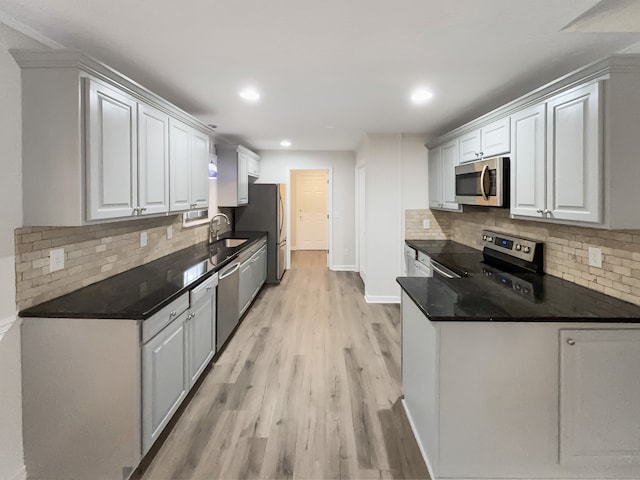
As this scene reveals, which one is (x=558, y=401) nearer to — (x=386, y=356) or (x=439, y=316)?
(x=439, y=316)

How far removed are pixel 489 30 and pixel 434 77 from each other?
2.55 feet

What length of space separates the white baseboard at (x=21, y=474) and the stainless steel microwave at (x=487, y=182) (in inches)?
137

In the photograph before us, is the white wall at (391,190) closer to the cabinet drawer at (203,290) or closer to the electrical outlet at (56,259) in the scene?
the cabinet drawer at (203,290)

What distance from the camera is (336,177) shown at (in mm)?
7422

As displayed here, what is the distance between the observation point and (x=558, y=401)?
5.91ft

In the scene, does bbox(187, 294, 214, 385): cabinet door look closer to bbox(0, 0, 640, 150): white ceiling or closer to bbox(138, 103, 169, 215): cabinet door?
bbox(138, 103, 169, 215): cabinet door

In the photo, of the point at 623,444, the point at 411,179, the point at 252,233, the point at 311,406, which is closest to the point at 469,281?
the point at 623,444

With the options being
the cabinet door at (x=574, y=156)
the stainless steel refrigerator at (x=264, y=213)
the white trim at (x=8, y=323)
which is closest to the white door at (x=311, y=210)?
the stainless steel refrigerator at (x=264, y=213)

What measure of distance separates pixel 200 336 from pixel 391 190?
3.28 meters

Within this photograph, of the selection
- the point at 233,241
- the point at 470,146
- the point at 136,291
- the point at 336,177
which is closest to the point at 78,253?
the point at 136,291

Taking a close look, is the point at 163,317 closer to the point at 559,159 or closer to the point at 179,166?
the point at 179,166

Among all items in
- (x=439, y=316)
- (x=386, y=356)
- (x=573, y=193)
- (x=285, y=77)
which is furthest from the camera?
(x=386, y=356)

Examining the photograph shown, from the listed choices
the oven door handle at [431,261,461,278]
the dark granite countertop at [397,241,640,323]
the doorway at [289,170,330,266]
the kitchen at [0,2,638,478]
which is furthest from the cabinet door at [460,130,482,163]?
the doorway at [289,170,330,266]

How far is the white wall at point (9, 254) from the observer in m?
1.79
